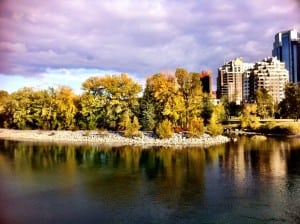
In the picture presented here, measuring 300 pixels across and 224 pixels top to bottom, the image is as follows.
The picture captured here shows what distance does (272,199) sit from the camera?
1556cm

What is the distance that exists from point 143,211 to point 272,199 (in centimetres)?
541

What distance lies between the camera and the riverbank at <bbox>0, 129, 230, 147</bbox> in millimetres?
35500

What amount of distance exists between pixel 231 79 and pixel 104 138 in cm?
5494

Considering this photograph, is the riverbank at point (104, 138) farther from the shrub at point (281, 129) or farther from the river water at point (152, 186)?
the shrub at point (281, 129)

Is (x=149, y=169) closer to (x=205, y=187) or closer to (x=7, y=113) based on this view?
(x=205, y=187)

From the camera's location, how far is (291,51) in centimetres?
10925

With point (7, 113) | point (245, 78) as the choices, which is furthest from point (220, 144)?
point (245, 78)

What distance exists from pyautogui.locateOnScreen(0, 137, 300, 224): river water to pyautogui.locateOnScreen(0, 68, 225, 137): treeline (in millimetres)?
9511

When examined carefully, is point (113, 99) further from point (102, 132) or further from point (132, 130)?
point (132, 130)

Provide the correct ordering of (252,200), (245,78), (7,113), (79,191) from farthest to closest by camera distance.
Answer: (245,78)
(7,113)
(79,191)
(252,200)

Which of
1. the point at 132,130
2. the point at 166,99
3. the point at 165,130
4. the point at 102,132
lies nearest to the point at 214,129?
the point at 165,130

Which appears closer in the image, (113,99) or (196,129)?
(196,129)

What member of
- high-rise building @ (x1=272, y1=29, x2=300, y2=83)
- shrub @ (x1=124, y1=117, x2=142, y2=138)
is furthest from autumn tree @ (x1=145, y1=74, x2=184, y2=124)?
high-rise building @ (x1=272, y1=29, x2=300, y2=83)

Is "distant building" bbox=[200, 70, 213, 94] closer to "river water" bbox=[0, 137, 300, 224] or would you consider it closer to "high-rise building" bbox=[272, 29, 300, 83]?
"high-rise building" bbox=[272, 29, 300, 83]
